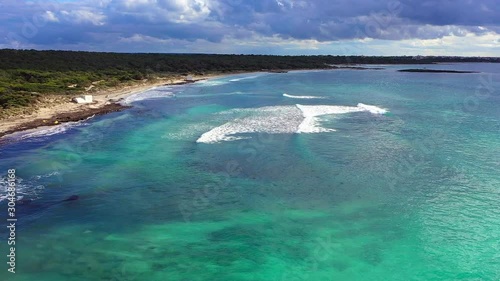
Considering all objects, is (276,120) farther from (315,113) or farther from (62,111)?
(62,111)

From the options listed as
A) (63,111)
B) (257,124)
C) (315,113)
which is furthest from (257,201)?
(63,111)

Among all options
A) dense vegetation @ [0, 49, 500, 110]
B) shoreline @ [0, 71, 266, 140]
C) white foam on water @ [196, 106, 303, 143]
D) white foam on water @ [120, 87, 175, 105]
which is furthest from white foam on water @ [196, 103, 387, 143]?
dense vegetation @ [0, 49, 500, 110]

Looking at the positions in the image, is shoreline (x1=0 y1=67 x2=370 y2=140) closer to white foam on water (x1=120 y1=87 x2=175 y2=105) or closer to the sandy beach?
the sandy beach

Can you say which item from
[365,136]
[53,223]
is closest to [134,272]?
[53,223]

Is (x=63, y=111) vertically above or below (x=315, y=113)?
above

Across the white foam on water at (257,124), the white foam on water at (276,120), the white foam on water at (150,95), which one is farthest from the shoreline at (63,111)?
the white foam on water at (257,124)

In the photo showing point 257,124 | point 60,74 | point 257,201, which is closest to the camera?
point 257,201

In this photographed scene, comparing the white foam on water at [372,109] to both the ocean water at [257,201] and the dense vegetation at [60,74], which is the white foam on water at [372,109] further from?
the dense vegetation at [60,74]
